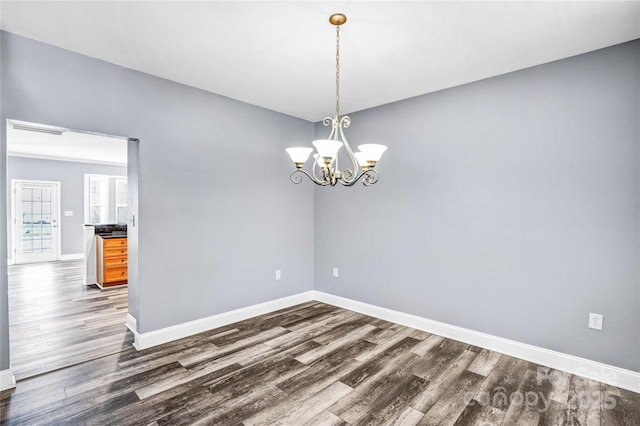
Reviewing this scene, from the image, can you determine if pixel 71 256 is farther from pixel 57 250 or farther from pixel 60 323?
pixel 60 323

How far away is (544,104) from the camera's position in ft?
9.04

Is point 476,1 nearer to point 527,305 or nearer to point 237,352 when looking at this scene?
point 527,305

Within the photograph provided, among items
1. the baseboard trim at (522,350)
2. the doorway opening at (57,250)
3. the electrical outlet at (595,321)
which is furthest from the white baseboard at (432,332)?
the doorway opening at (57,250)

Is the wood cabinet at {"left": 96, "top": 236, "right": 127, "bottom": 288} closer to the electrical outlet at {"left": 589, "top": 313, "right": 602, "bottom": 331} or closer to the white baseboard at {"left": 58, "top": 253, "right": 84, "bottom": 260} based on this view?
the white baseboard at {"left": 58, "top": 253, "right": 84, "bottom": 260}

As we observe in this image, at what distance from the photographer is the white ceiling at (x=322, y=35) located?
6.68 ft

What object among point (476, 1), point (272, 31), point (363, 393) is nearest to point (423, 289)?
point (363, 393)

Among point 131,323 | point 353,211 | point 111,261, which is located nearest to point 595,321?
point 353,211

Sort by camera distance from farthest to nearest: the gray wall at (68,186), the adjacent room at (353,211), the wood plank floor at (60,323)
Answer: the gray wall at (68,186), the wood plank floor at (60,323), the adjacent room at (353,211)

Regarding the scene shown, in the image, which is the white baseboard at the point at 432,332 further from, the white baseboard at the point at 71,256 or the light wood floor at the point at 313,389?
the white baseboard at the point at 71,256

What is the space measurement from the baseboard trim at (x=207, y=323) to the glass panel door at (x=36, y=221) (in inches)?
251

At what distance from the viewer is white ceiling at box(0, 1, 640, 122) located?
6.68ft

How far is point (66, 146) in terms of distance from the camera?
248 inches

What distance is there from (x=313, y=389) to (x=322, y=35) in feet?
8.65

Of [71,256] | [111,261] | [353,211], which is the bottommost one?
[71,256]
